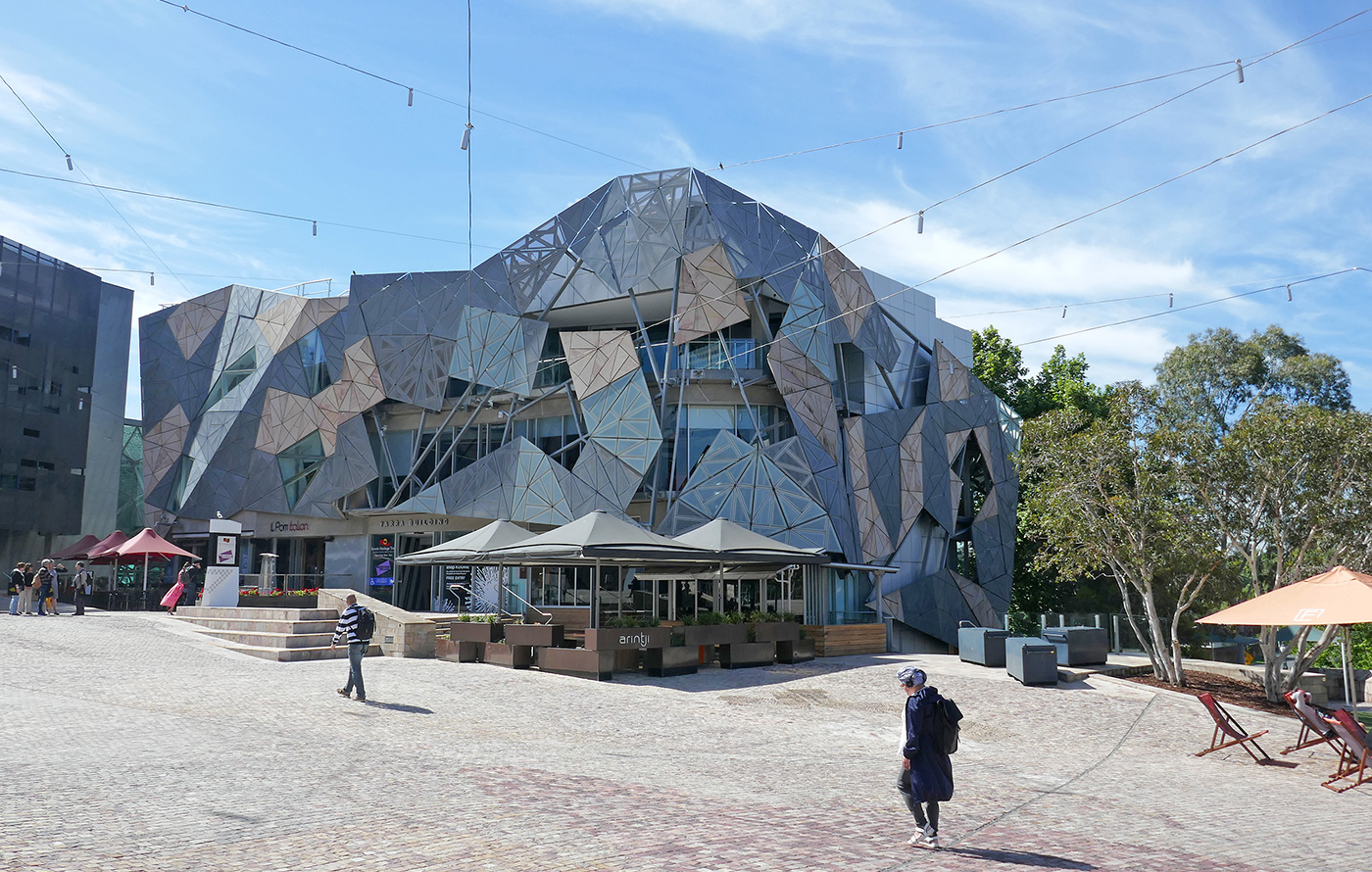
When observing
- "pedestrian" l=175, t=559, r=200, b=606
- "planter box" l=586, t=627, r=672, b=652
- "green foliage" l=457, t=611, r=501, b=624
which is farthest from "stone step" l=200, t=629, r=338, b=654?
"pedestrian" l=175, t=559, r=200, b=606

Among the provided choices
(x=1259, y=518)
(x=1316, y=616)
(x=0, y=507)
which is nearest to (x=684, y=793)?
(x=1316, y=616)

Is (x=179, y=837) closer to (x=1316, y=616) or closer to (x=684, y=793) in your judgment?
(x=684, y=793)

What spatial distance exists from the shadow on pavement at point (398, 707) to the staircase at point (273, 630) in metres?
5.92

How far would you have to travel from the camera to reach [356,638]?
14281mm

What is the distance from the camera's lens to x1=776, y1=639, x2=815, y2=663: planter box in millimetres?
21641

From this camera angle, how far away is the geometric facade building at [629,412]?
31.5 meters

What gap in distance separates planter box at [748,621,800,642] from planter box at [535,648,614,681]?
3.89 metres

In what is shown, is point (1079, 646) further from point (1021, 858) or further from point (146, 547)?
point (146, 547)

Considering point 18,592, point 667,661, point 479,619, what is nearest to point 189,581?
point 18,592

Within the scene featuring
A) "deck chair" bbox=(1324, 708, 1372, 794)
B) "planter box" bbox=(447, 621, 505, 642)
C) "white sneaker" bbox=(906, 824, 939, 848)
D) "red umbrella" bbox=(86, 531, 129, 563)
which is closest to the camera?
"white sneaker" bbox=(906, 824, 939, 848)

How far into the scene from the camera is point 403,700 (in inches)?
567

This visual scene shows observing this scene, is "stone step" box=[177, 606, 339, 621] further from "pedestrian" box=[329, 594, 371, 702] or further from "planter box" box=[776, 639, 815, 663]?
"planter box" box=[776, 639, 815, 663]

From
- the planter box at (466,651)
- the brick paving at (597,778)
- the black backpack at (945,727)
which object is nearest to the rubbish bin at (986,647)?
the brick paving at (597,778)

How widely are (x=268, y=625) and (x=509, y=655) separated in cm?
653
